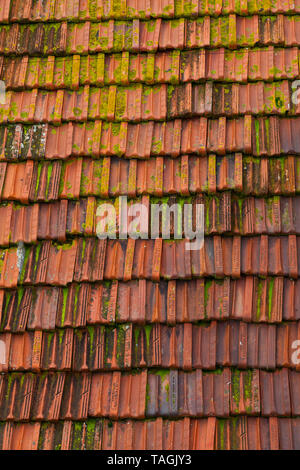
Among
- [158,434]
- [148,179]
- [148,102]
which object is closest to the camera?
[158,434]

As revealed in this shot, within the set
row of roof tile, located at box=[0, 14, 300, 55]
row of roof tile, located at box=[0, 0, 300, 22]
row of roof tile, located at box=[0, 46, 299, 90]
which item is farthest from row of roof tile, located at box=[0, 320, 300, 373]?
row of roof tile, located at box=[0, 0, 300, 22]

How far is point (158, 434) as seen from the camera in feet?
9.86

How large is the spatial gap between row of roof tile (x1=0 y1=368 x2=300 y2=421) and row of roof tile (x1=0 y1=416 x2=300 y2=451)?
48 millimetres

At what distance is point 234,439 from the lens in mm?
2982

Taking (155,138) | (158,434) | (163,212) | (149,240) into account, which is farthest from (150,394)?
(155,138)

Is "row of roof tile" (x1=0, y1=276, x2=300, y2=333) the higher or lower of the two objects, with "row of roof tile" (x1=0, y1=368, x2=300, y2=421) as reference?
higher

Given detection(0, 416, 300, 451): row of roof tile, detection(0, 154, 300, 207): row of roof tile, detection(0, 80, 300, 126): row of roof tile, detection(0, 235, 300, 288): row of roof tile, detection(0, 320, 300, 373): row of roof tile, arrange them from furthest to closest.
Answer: detection(0, 80, 300, 126): row of roof tile → detection(0, 154, 300, 207): row of roof tile → detection(0, 235, 300, 288): row of roof tile → detection(0, 320, 300, 373): row of roof tile → detection(0, 416, 300, 451): row of roof tile

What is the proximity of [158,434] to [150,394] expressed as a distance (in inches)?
8.3

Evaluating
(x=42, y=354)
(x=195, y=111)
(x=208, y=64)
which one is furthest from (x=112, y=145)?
(x=42, y=354)

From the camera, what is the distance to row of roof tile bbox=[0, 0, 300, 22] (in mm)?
3771

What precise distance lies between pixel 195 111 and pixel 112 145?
57 centimetres

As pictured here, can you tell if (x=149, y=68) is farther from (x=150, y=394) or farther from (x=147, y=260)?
(x=150, y=394)

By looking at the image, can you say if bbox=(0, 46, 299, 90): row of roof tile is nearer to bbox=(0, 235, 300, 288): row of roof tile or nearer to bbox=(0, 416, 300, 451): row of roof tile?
bbox=(0, 235, 300, 288): row of roof tile

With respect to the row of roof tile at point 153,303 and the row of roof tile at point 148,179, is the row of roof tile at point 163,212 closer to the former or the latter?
the row of roof tile at point 148,179
